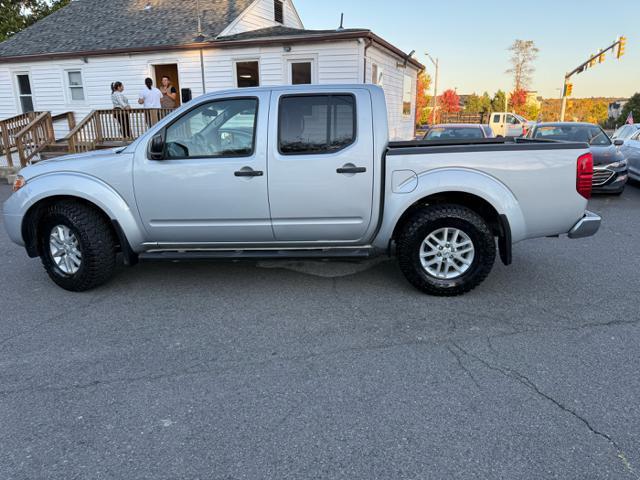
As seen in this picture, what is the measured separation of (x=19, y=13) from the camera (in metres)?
28.5

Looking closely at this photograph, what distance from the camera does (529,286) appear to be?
15.0 ft

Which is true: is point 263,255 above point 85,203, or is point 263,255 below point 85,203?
below

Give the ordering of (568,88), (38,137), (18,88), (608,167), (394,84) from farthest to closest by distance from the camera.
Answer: (568,88) < (18,88) < (394,84) < (38,137) < (608,167)

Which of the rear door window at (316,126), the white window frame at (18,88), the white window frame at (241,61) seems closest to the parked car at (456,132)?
the white window frame at (241,61)

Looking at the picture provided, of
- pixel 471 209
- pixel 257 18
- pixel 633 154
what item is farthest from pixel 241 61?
pixel 471 209

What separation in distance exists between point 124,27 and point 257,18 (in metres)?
4.69

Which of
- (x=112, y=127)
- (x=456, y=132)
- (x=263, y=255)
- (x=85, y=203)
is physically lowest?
(x=263, y=255)

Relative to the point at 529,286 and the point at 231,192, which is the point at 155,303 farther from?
the point at 529,286

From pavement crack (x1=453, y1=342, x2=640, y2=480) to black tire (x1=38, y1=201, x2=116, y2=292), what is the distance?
3287 millimetres

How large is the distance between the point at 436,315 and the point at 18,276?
4471mm

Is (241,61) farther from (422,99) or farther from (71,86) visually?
(422,99)

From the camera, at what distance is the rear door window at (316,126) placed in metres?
4.19

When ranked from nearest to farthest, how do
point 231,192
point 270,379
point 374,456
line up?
point 374,456 → point 270,379 → point 231,192

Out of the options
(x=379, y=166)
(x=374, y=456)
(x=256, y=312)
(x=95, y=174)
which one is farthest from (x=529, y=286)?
(x=95, y=174)
